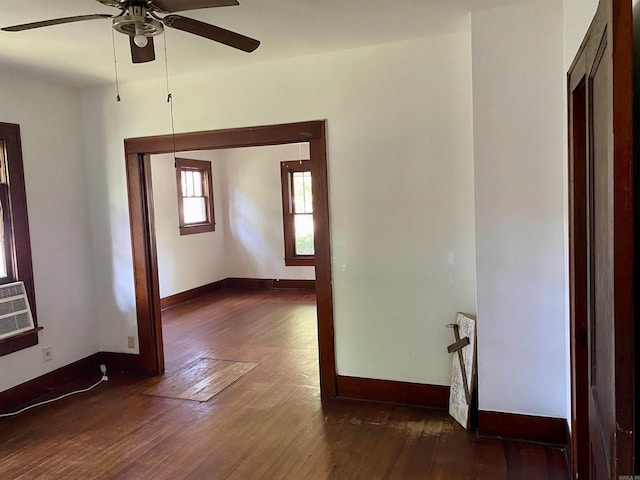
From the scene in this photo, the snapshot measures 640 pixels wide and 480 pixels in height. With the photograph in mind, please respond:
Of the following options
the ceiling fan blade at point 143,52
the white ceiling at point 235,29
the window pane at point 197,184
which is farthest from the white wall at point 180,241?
the ceiling fan blade at point 143,52

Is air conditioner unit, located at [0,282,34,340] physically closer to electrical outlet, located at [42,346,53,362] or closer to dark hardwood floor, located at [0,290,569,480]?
electrical outlet, located at [42,346,53,362]

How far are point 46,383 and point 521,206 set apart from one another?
12.6 ft

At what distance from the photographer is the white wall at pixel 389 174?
330 cm

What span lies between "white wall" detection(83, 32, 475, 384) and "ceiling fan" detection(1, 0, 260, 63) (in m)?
1.30

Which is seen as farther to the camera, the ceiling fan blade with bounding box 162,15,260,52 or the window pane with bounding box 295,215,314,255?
the window pane with bounding box 295,215,314,255

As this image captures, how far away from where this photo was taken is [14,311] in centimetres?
379

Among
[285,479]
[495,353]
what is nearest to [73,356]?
[285,479]

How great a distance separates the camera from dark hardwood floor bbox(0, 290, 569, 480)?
2.77m

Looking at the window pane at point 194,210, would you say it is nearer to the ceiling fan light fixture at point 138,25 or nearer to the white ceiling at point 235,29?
the white ceiling at point 235,29

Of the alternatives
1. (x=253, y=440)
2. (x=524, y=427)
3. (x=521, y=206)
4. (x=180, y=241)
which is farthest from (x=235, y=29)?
(x=180, y=241)

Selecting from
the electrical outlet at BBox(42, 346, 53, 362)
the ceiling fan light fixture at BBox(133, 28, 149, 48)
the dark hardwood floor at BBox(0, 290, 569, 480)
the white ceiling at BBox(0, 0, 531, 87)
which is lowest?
the dark hardwood floor at BBox(0, 290, 569, 480)

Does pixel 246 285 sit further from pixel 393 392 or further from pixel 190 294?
pixel 393 392

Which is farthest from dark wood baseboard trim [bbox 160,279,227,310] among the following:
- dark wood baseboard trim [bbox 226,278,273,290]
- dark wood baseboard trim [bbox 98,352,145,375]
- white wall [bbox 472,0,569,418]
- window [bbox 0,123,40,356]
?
white wall [bbox 472,0,569,418]

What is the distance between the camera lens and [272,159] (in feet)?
26.6
